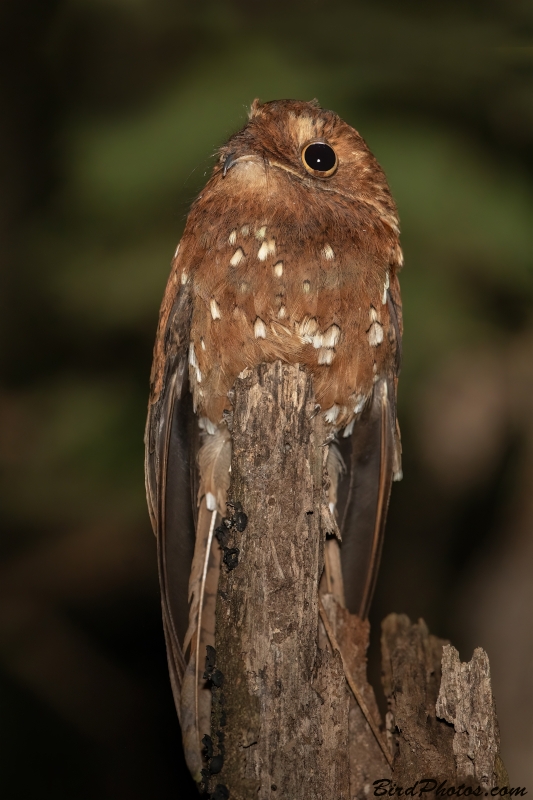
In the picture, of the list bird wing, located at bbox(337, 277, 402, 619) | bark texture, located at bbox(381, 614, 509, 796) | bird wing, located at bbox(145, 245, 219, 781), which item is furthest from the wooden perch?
bird wing, located at bbox(337, 277, 402, 619)

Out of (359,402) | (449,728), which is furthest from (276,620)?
(359,402)

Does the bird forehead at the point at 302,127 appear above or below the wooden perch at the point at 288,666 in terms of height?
above

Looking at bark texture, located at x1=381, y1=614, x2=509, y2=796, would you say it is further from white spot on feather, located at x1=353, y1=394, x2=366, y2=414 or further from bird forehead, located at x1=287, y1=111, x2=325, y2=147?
bird forehead, located at x1=287, y1=111, x2=325, y2=147

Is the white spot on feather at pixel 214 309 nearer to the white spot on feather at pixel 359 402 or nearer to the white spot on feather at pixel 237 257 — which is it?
the white spot on feather at pixel 237 257

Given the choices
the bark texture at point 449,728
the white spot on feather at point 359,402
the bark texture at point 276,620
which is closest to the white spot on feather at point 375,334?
the white spot on feather at point 359,402

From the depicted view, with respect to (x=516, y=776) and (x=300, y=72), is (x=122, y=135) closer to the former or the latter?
(x=300, y=72)

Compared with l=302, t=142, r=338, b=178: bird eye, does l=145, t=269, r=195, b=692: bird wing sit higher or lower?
lower

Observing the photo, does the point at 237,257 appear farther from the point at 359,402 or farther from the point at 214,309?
the point at 359,402
